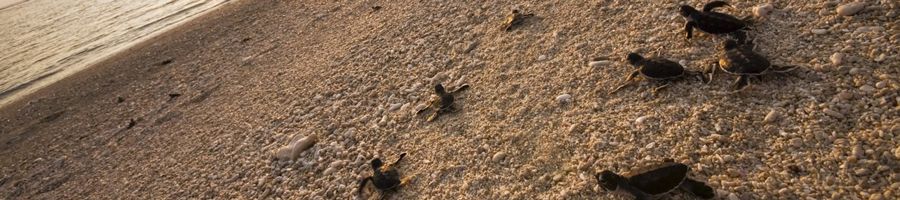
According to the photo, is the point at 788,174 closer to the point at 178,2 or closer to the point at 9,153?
the point at 9,153

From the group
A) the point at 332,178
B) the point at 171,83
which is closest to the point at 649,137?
the point at 332,178

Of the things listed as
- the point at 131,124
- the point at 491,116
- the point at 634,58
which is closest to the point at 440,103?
the point at 491,116

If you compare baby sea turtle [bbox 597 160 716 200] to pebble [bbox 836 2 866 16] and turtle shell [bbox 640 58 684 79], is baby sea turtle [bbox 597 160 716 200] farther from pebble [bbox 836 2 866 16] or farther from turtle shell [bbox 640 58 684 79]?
pebble [bbox 836 2 866 16]

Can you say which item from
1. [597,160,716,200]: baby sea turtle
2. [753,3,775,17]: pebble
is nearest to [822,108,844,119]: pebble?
[597,160,716,200]: baby sea turtle

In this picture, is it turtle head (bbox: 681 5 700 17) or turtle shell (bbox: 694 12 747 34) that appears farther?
turtle head (bbox: 681 5 700 17)

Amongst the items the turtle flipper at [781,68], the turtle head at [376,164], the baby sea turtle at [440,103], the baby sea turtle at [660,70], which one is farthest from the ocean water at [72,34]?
the turtle flipper at [781,68]

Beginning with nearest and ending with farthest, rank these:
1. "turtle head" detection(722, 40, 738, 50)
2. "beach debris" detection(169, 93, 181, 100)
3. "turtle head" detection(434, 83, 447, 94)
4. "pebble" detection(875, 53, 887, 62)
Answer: "pebble" detection(875, 53, 887, 62)
"turtle head" detection(722, 40, 738, 50)
"turtle head" detection(434, 83, 447, 94)
"beach debris" detection(169, 93, 181, 100)

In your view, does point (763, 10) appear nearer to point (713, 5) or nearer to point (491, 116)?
point (713, 5)
